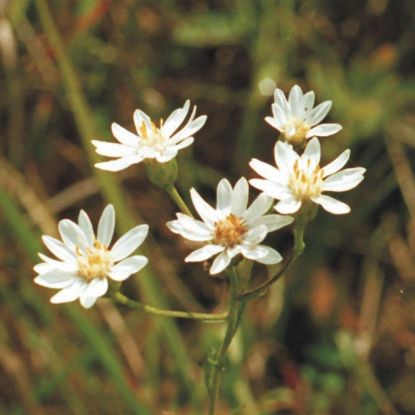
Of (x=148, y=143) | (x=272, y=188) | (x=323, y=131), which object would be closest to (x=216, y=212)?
(x=272, y=188)

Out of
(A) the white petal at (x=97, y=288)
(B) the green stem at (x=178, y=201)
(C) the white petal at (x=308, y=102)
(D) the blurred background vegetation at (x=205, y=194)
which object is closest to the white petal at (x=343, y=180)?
(C) the white petal at (x=308, y=102)

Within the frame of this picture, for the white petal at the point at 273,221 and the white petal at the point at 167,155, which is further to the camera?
the white petal at the point at 167,155

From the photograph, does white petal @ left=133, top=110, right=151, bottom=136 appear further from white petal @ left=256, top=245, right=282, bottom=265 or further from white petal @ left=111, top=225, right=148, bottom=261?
white petal @ left=256, top=245, right=282, bottom=265

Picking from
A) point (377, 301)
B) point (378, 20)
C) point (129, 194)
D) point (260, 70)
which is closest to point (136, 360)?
point (129, 194)

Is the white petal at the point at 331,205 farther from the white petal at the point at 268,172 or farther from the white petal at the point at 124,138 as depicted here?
the white petal at the point at 124,138

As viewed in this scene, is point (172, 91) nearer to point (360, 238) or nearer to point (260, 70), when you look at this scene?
point (260, 70)

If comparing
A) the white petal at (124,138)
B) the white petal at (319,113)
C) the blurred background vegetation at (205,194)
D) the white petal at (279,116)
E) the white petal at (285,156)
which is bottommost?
the blurred background vegetation at (205,194)

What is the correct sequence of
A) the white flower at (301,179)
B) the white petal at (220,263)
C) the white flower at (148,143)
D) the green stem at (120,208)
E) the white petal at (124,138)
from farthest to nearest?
the green stem at (120,208) → the white petal at (124,138) → the white flower at (148,143) → the white flower at (301,179) → the white petal at (220,263)
